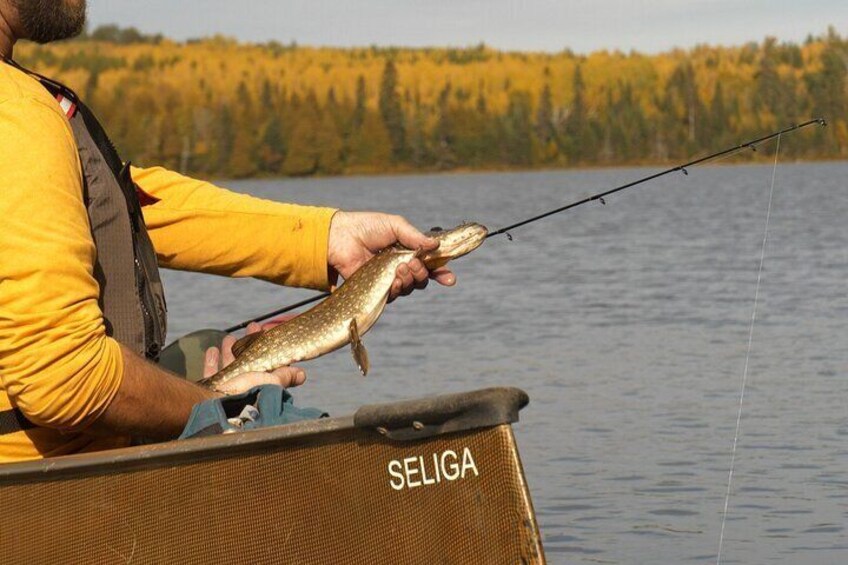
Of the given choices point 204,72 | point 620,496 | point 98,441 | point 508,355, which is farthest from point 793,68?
point 98,441

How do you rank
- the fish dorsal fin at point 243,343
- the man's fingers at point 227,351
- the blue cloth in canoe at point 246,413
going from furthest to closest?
1. the man's fingers at point 227,351
2. the fish dorsal fin at point 243,343
3. the blue cloth in canoe at point 246,413

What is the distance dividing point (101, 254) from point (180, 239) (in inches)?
35.3

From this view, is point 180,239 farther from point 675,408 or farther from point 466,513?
point 675,408

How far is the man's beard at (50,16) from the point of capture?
11.3 ft

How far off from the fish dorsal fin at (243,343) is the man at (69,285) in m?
0.29

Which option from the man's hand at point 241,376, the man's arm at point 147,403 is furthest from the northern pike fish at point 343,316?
the man's arm at point 147,403

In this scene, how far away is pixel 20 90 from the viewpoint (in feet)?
10.5

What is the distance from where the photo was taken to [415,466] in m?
2.97

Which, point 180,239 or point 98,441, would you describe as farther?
point 180,239

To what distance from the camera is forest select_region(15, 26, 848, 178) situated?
264 feet

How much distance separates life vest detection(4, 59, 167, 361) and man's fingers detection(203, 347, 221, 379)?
0.67 m

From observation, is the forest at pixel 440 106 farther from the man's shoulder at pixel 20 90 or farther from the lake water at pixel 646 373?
the man's shoulder at pixel 20 90

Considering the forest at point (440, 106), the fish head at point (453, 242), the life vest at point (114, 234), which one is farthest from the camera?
the forest at point (440, 106)

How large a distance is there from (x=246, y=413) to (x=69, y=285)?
476mm
